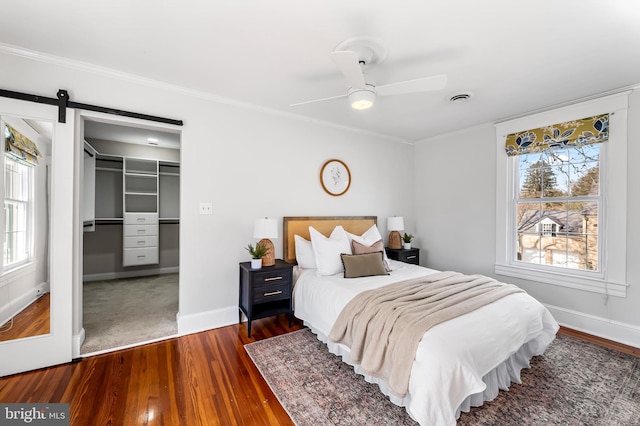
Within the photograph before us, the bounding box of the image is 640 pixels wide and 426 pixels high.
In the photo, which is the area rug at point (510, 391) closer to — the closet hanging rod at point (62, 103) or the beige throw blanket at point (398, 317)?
the beige throw blanket at point (398, 317)

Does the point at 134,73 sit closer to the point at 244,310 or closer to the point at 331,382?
the point at 244,310

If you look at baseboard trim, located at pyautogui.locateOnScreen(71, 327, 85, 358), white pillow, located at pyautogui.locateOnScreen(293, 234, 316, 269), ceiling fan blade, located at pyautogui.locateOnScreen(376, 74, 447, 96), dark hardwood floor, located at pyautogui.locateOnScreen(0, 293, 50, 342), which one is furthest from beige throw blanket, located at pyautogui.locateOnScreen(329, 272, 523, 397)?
dark hardwood floor, located at pyautogui.locateOnScreen(0, 293, 50, 342)

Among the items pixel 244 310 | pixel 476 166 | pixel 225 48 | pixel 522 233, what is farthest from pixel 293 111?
pixel 522 233

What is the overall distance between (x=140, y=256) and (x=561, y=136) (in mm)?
6448

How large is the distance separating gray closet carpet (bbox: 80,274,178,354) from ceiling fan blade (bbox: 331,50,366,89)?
293 cm

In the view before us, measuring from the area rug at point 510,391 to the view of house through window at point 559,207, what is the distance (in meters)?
1.05

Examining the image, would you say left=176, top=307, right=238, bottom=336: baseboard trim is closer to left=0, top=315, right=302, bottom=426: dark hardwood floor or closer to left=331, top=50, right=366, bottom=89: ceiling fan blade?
left=0, top=315, right=302, bottom=426: dark hardwood floor

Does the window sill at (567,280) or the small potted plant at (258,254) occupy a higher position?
the small potted plant at (258,254)

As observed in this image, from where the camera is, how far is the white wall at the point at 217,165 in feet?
7.84

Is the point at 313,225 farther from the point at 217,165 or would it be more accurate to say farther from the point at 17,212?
the point at 17,212

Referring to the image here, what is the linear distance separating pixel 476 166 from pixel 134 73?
4.25 meters

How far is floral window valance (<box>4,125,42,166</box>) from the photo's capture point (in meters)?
2.13

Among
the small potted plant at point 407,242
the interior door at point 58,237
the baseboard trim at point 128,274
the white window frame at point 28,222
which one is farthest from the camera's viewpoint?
the baseboard trim at point 128,274

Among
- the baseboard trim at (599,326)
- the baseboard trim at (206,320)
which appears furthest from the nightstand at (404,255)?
the baseboard trim at (206,320)
